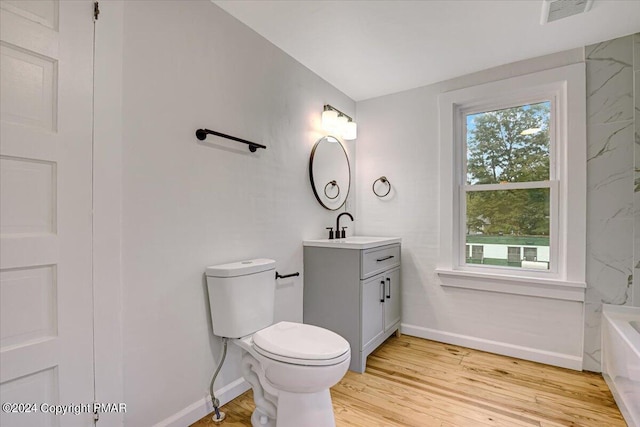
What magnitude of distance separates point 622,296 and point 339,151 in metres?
2.23

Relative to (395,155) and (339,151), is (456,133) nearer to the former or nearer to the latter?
(395,155)

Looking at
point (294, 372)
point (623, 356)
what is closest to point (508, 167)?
point (623, 356)

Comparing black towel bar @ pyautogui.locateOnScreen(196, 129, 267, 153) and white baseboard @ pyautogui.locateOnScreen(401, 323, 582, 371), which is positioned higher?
black towel bar @ pyautogui.locateOnScreen(196, 129, 267, 153)

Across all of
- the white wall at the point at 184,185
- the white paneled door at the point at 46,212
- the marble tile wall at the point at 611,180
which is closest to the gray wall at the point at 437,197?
the marble tile wall at the point at 611,180

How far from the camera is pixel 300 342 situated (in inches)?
57.3

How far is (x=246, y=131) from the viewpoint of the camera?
6.15ft

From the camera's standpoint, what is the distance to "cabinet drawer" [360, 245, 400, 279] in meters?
2.11

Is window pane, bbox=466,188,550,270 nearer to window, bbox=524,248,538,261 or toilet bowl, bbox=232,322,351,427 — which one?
window, bbox=524,248,538,261

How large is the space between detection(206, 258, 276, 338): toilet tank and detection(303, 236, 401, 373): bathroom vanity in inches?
25.4

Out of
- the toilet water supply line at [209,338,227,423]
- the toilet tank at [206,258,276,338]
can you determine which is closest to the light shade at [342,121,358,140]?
the toilet tank at [206,258,276,338]

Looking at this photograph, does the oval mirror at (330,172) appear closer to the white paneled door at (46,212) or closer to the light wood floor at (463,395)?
the light wood floor at (463,395)

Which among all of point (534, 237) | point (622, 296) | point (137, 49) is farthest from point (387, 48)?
point (622, 296)

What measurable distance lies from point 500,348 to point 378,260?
1170mm

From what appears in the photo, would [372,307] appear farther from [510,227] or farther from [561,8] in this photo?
[561,8]
